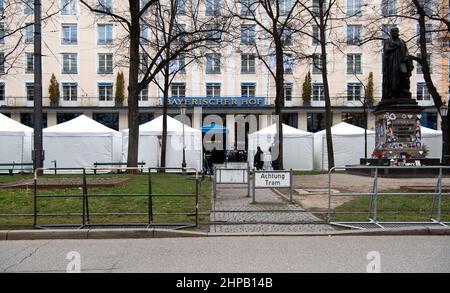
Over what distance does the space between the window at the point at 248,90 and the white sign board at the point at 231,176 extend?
43710 millimetres

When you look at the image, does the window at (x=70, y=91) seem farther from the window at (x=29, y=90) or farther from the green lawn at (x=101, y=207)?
the green lawn at (x=101, y=207)

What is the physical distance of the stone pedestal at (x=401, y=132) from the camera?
71.2ft

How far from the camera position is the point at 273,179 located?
530 inches

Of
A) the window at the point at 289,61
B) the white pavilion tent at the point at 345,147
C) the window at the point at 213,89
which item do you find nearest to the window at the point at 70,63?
the window at the point at 213,89

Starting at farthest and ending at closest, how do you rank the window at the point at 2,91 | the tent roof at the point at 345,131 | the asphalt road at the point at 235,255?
the window at the point at 2,91
the tent roof at the point at 345,131
the asphalt road at the point at 235,255

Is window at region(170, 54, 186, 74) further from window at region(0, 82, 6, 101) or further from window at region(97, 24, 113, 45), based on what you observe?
window at region(0, 82, 6, 101)

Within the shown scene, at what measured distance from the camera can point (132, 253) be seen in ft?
26.0

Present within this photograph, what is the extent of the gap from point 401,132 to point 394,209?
10.7 meters

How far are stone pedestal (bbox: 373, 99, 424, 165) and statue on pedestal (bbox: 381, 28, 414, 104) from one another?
0.66 metres

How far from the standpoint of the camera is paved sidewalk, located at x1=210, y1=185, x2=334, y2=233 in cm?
995

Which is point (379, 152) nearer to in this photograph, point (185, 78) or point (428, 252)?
point (428, 252)

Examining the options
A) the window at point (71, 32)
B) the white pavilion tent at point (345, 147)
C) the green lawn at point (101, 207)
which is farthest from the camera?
the window at point (71, 32)

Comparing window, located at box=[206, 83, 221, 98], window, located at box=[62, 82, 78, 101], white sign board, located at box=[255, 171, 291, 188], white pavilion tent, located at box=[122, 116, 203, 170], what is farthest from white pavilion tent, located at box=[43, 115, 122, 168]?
window, located at box=[62, 82, 78, 101]
